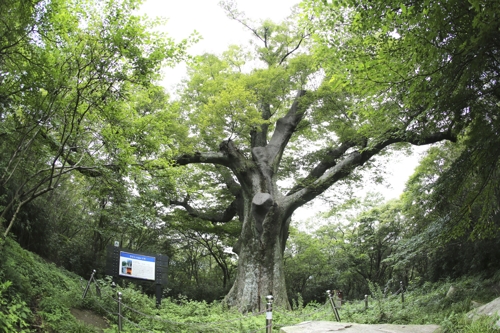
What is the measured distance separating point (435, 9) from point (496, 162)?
9.86 ft

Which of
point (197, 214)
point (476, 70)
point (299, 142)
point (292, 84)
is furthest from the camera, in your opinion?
point (299, 142)

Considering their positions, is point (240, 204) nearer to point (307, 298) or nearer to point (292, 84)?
point (292, 84)

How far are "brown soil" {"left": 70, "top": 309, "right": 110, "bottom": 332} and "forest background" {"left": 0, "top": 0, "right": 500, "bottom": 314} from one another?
88.4 inches

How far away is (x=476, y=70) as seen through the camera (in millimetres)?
4336

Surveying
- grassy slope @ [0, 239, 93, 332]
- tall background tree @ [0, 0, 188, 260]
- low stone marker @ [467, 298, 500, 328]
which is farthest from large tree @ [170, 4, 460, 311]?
grassy slope @ [0, 239, 93, 332]

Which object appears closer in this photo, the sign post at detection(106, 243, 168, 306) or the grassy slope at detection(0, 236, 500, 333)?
the grassy slope at detection(0, 236, 500, 333)

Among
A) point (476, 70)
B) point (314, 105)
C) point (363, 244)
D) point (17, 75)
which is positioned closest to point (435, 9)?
point (476, 70)

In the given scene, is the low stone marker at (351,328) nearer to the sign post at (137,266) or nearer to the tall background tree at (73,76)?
the tall background tree at (73,76)

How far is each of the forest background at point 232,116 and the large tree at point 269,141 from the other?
0.08 metres

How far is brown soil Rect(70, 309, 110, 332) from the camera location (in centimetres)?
605

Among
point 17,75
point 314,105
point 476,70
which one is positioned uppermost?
point 314,105

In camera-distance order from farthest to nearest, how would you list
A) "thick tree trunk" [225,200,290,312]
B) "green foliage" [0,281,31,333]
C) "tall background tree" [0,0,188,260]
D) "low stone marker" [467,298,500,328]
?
"thick tree trunk" [225,200,290,312] < "tall background tree" [0,0,188,260] < "low stone marker" [467,298,500,328] < "green foliage" [0,281,31,333]

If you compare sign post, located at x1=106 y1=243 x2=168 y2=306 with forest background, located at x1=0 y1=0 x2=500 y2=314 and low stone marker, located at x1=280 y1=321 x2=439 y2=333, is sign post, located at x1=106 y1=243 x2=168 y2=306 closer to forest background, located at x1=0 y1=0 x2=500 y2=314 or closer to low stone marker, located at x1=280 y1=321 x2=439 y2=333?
forest background, located at x1=0 y1=0 x2=500 y2=314

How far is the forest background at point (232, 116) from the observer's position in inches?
182
